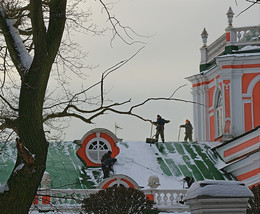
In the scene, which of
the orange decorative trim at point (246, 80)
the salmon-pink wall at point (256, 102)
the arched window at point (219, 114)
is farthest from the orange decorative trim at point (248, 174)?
the orange decorative trim at point (246, 80)

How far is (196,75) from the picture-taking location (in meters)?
41.1

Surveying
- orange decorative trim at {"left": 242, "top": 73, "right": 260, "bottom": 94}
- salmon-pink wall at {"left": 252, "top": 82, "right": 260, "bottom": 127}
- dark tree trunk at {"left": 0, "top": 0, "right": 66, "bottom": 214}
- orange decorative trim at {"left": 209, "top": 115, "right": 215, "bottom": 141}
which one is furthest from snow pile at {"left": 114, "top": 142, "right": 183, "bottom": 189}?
dark tree trunk at {"left": 0, "top": 0, "right": 66, "bottom": 214}

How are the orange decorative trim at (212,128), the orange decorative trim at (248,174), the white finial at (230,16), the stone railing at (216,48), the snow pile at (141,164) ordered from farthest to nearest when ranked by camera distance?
the orange decorative trim at (212,128), the stone railing at (216,48), the white finial at (230,16), the snow pile at (141,164), the orange decorative trim at (248,174)

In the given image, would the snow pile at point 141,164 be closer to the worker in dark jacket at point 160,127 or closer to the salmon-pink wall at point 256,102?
the worker in dark jacket at point 160,127

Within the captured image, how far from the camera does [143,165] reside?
33719 mm

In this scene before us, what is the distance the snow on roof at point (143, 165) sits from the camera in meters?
32.2

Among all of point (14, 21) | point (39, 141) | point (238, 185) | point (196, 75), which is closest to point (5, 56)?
point (14, 21)

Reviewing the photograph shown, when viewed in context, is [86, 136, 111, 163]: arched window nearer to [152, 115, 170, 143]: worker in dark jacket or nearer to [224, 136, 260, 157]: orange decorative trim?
[152, 115, 170, 143]: worker in dark jacket

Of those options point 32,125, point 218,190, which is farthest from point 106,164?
point 32,125

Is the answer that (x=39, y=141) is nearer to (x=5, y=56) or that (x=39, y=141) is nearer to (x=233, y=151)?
(x=5, y=56)

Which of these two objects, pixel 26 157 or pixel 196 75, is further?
pixel 196 75

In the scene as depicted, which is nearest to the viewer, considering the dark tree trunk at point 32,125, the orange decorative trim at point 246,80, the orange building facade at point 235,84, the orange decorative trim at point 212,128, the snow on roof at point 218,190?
the dark tree trunk at point 32,125

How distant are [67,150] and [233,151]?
6.63 m

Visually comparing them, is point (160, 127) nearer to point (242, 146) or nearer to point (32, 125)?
point (242, 146)
